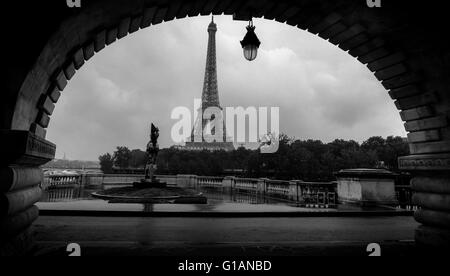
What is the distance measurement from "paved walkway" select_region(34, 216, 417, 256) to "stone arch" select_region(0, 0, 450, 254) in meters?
1.41

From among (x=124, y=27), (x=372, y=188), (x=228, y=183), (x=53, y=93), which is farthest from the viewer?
(x=228, y=183)

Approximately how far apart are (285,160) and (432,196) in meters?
43.3

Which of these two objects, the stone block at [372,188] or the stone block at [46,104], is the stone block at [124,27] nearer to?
the stone block at [46,104]

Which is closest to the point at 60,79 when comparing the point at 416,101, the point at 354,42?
the point at 354,42

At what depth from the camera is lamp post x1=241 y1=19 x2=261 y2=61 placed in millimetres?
4840

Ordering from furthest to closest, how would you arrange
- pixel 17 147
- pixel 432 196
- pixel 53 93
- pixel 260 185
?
pixel 260 185 < pixel 432 196 < pixel 53 93 < pixel 17 147

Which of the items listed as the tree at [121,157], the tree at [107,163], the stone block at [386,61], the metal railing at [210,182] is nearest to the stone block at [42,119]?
the stone block at [386,61]

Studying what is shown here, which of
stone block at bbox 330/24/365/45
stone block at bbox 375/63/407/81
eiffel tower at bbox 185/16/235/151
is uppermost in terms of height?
eiffel tower at bbox 185/16/235/151

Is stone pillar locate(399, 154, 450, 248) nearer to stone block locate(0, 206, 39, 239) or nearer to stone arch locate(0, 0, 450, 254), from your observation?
stone arch locate(0, 0, 450, 254)

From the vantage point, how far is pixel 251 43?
4859 mm

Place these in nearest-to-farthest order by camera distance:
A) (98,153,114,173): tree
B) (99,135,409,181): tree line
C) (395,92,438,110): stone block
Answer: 1. (395,92,438,110): stone block
2. (99,135,409,181): tree line
3. (98,153,114,173): tree

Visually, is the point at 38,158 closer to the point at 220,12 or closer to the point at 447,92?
the point at 220,12

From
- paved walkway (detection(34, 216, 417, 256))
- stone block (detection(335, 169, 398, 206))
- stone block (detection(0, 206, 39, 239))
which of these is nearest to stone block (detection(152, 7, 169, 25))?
stone block (detection(0, 206, 39, 239))

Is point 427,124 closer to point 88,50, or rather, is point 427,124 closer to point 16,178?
point 88,50
